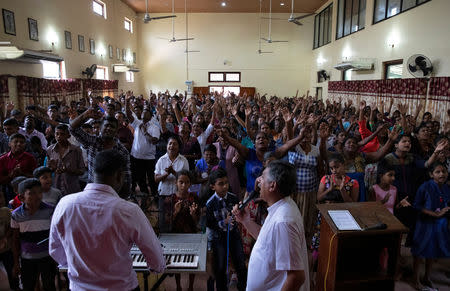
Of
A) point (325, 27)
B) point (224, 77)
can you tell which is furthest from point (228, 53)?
point (325, 27)

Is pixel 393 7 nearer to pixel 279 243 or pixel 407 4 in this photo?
pixel 407 4

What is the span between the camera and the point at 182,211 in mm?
2994

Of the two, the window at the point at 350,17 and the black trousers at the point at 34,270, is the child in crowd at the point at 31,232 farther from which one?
the window at the point at 350,17

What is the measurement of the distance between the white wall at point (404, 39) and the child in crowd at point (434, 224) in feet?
17.8

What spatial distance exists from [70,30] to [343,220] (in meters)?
12.6

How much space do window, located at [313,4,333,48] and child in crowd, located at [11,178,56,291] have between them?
16.7 meters

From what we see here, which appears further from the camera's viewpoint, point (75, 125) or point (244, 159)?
point (244, 159)

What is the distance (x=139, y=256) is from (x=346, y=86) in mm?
12860

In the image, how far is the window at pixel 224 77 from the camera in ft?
66.4

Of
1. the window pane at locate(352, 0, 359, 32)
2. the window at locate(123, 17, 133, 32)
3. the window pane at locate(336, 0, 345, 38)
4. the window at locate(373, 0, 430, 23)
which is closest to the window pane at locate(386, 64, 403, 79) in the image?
the window at locate(373, 0, 430, 23)

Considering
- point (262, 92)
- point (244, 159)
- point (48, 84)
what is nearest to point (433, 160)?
point (244, 159)

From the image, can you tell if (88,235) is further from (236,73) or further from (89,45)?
(236,73)

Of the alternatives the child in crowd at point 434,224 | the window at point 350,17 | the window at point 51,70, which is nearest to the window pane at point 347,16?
the window at point 350,17

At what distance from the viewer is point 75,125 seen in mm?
3123
